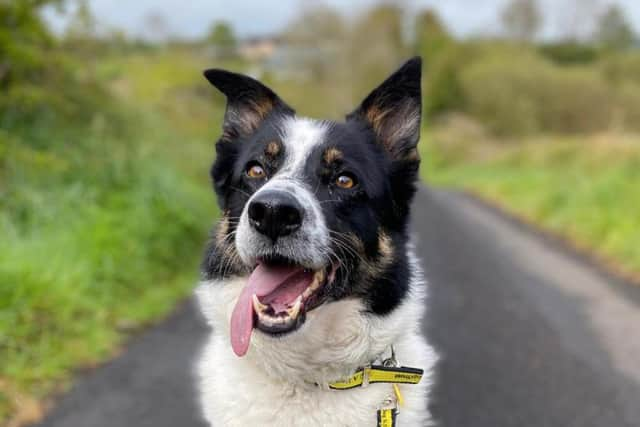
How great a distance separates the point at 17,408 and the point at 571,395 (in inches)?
148

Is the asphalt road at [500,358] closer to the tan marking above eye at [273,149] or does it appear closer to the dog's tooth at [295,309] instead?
the dog's tooth at [295,309]

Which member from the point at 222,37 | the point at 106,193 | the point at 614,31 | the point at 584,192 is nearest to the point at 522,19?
the point at 614,31

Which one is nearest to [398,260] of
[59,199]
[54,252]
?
[54,252]

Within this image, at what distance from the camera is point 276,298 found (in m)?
2.33

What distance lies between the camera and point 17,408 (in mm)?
3705

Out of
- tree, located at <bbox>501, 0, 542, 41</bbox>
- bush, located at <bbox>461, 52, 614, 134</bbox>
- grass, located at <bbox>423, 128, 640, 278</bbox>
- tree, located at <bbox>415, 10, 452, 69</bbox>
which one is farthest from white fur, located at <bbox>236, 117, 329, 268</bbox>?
tree, located at <bbox>415, 10, 452, 69</bbox>

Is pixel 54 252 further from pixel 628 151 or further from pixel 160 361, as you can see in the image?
pixel 628 151

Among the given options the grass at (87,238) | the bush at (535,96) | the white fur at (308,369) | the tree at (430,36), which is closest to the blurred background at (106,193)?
the grass at (87,238)

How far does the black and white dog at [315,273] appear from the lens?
2279mm

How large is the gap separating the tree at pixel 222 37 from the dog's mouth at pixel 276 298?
44825 mm

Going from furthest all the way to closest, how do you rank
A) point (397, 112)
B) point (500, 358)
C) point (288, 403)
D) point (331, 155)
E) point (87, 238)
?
point (87, 238) < point (500, 358) < point (397, 112) < point (331, 155) < point (288, 403)

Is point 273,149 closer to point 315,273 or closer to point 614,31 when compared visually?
point 315,273

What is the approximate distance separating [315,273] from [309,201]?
12.3 inches

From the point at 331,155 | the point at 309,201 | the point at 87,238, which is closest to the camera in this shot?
the point at 309,201
